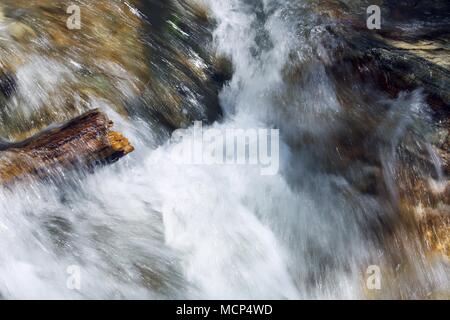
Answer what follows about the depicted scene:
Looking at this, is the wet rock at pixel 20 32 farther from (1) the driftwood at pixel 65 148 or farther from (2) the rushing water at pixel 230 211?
(1) the driftwood at pixel 65 148

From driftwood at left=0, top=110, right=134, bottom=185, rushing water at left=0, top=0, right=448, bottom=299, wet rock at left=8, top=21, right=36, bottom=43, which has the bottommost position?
rushing water at left=0, top=0, right=448, bottom=299

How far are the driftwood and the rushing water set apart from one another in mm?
147

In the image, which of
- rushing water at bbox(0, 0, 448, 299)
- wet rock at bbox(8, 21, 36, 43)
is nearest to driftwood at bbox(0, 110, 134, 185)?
rushing water at bbox(0, 0, 448, 299)

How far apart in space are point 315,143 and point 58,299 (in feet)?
10.8

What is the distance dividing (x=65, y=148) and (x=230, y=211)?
1.80m

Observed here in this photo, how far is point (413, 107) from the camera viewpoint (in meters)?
6.13

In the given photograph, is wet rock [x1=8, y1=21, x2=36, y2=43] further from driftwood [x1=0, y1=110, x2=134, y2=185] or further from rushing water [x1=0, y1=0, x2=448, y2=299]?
driftwood [x1=0, y1=110, x2=134, y2=185]

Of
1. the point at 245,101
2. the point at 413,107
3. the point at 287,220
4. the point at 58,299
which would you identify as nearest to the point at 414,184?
the point at 413,107

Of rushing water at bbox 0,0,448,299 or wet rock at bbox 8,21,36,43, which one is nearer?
rushing water at bbox 0,0,448,299

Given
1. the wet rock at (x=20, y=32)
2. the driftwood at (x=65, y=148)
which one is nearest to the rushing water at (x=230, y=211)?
the driftwood at (x=65, y=148)

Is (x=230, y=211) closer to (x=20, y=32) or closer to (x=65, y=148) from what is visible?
(x=65, y=148)

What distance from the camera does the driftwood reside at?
496cm

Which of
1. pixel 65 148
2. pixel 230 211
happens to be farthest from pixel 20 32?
pixel 230 211

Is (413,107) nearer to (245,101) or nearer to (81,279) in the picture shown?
(245,101)
